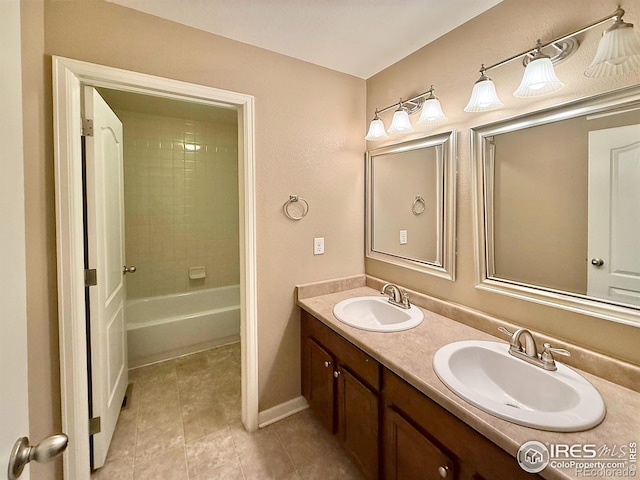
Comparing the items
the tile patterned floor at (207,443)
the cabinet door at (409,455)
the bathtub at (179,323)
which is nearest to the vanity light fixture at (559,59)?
the cabinet door at (409,455)

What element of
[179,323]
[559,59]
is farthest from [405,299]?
[179,323]

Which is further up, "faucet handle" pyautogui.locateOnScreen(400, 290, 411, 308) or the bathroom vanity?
"faucet handle" pyautogui.locateOnScreen(400, 290, 411, 308)

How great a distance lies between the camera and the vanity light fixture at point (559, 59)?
95 cm

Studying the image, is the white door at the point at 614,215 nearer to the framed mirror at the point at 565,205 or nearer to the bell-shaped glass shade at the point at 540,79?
the framed mirror at the point at 565,205

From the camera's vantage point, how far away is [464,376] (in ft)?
3.92

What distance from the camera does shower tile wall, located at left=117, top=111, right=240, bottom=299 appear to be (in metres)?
2.96

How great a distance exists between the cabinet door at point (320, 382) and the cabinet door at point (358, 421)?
0.27 feet

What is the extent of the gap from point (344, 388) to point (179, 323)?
6.19 feet

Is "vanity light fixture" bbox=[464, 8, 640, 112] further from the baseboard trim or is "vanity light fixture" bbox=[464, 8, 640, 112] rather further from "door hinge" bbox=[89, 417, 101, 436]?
"door hinge" bbox=[89, 417, 101, 436]

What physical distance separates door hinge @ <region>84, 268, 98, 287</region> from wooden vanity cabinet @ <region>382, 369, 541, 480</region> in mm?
1491

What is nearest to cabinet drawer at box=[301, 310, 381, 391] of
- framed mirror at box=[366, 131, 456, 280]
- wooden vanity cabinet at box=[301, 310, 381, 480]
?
wooden vanity cabinet at box=[301, 310, 381, 480]

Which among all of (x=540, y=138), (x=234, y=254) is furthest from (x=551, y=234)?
(x=234, y=254)

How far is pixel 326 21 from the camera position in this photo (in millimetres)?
1509

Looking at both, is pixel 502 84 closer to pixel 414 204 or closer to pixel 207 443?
pixel 414 204
